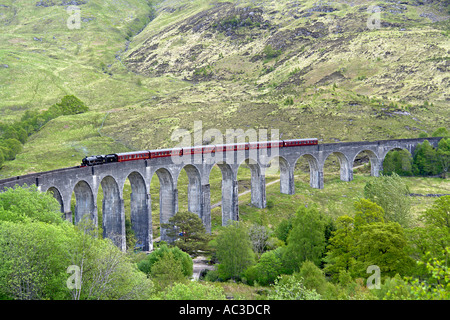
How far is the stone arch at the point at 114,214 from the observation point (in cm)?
5716

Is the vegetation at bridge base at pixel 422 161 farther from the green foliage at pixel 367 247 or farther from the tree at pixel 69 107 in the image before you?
the tree at pixel 69 107

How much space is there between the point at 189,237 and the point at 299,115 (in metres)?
70.6

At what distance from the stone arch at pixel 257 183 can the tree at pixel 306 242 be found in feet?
87.7

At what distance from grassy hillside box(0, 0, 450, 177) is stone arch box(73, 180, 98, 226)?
38.0 metres

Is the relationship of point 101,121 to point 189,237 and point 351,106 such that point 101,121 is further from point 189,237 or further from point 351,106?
point 189,237

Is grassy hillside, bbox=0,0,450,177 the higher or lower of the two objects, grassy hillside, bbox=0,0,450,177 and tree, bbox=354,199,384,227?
the higher

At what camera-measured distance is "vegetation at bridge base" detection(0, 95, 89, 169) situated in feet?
313

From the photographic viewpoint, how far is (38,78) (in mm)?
167500

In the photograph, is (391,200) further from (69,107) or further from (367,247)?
(69,107)

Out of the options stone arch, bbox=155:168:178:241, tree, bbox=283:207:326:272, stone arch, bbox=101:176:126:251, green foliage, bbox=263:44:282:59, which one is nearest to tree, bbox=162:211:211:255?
stone arch, bbox=101:176:126:251

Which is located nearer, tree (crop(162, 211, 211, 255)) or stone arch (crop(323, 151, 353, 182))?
tree (crop(162, 211, 211, 255))

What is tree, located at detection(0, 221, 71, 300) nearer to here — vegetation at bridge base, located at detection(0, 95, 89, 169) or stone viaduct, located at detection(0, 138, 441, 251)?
stone viaduct, located at detection(0, 138, 441, 251)

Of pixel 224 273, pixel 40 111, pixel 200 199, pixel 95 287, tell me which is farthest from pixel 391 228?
pixel 40 111

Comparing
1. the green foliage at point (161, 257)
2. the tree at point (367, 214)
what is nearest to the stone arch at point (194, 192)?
the green foliage at point (161, 257)
